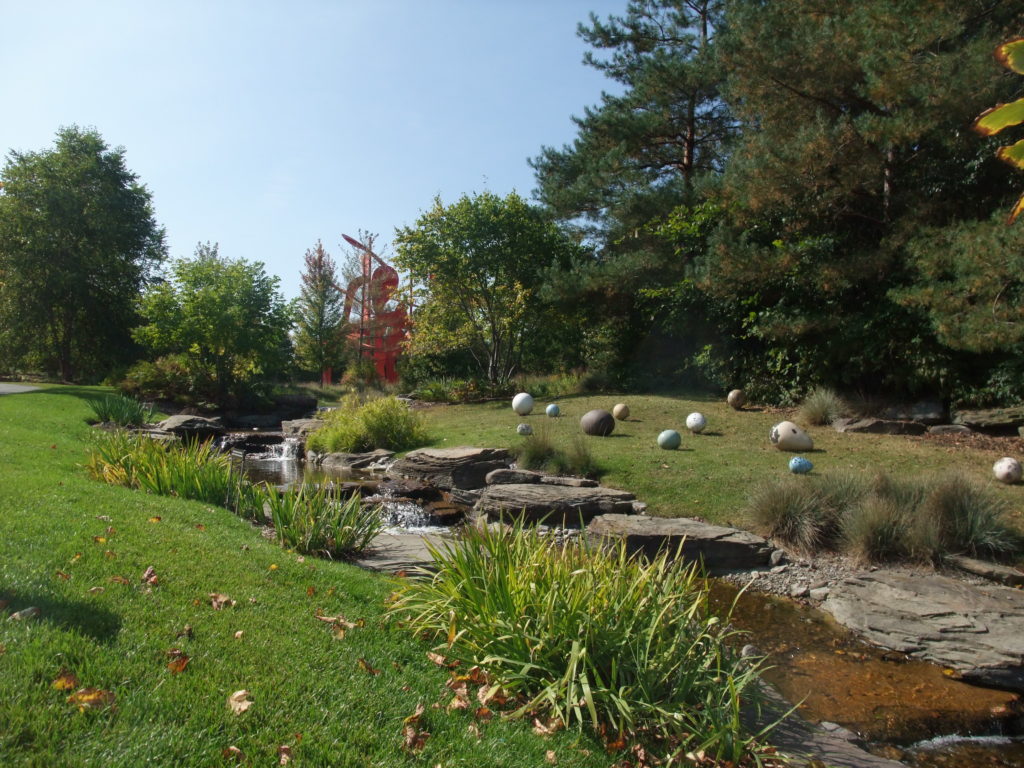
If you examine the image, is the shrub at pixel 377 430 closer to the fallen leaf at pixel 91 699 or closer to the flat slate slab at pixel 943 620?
the flat slate slab at pixel 943 620

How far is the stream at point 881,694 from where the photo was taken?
411cm

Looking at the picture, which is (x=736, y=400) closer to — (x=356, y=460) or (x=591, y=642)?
(x=356, y=460)

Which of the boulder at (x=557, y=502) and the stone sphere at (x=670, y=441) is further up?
the stone sphere at (x=670, y=441)

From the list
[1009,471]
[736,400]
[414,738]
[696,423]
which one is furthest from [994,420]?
[414,738]

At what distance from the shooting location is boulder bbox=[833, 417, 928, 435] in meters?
11.9

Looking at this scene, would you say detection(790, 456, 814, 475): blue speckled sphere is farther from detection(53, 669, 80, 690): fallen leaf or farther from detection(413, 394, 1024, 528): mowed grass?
detection(53, 669, 80, 690): fallen leaf

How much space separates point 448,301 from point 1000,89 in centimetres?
1450

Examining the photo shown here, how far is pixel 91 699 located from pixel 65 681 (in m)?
0.17

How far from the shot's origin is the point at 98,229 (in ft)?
91.8

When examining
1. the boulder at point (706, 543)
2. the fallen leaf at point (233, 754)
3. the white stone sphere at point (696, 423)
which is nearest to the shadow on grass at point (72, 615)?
the fallen leaf at point (233, 754)

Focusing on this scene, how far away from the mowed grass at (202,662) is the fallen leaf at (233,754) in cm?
3

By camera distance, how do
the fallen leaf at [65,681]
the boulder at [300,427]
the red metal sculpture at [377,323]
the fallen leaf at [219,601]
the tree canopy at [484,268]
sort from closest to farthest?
the fallen leaf at [65,681], the fallen leaf at [219,601], the boulder at [300,427], the tree canopy at [484,268], the red metal sculpture at [377,323]

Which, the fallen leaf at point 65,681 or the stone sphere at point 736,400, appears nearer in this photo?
the fallen leaf at point 65,681

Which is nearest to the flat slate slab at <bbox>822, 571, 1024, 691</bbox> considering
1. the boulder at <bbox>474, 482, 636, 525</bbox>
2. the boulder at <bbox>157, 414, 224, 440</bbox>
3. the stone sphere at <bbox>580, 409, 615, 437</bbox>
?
the boulder at <bbox>474, 482, 636, 525</bbox>
